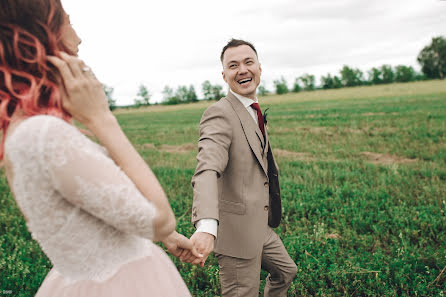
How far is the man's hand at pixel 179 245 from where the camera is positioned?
1.92 meters

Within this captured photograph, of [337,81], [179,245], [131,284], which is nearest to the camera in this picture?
[131,284]

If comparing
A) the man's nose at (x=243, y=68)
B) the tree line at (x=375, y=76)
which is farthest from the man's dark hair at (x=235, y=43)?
the tree line at (x=375, y=76)

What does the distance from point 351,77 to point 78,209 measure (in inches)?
4128

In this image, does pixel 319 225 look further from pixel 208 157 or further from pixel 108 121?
pixel 108 121

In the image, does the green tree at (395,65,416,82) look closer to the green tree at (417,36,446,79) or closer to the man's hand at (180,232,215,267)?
the green tree at (417,36,446,79)

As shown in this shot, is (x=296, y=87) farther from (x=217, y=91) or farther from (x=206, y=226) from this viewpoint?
(x=206, y=226)

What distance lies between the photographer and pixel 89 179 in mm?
1141

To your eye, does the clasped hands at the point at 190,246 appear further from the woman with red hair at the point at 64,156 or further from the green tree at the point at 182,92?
the green tree at the point at 182,92

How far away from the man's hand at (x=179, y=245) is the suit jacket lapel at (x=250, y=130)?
940 millimetres

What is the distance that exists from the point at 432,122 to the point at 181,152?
11.0 meters

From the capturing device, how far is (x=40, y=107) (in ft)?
4.18

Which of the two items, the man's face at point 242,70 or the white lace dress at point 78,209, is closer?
the white lace dress at point 78,209

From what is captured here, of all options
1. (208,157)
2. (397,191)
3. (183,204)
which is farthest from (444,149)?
(208,157)

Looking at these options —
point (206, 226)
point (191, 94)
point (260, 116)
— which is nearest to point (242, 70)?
Answer: point (260, 116)
